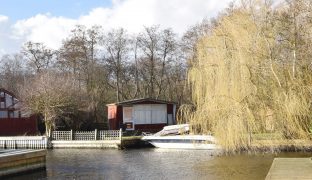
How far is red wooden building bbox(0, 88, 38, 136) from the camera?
49219 mm

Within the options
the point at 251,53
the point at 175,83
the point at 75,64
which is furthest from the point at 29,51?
the point at 251,53

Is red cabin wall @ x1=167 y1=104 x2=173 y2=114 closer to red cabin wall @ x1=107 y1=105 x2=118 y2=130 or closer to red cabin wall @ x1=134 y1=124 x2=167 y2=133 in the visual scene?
red cabin wall @ x1=134 y1=124 x2=167 y2=133

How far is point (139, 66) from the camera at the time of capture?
6356 cm

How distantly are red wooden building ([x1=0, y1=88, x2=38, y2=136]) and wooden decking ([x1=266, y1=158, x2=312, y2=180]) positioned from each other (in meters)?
33.8

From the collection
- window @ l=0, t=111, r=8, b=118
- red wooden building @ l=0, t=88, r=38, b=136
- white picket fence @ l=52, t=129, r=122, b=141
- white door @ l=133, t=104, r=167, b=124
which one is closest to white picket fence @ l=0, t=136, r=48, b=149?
white picket fence @ l=52, t=129, r=122, b=141

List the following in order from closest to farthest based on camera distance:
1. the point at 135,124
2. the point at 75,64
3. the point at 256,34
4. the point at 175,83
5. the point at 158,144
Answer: the point at 256,34
the point at 158,144
the point at 135,124
the point at 75,64
the point at 175,83

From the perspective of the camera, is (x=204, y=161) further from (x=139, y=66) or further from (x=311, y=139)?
(x=139, y=66)

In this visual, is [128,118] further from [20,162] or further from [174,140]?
[20,162]

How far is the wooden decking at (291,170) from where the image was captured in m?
16.2

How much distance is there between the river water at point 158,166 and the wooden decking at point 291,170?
1.51m

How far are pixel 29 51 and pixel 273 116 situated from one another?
46386 millimetres

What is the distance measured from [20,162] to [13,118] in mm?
26287

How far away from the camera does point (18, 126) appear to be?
50125mm

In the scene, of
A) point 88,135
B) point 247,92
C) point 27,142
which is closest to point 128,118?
point 88,135
